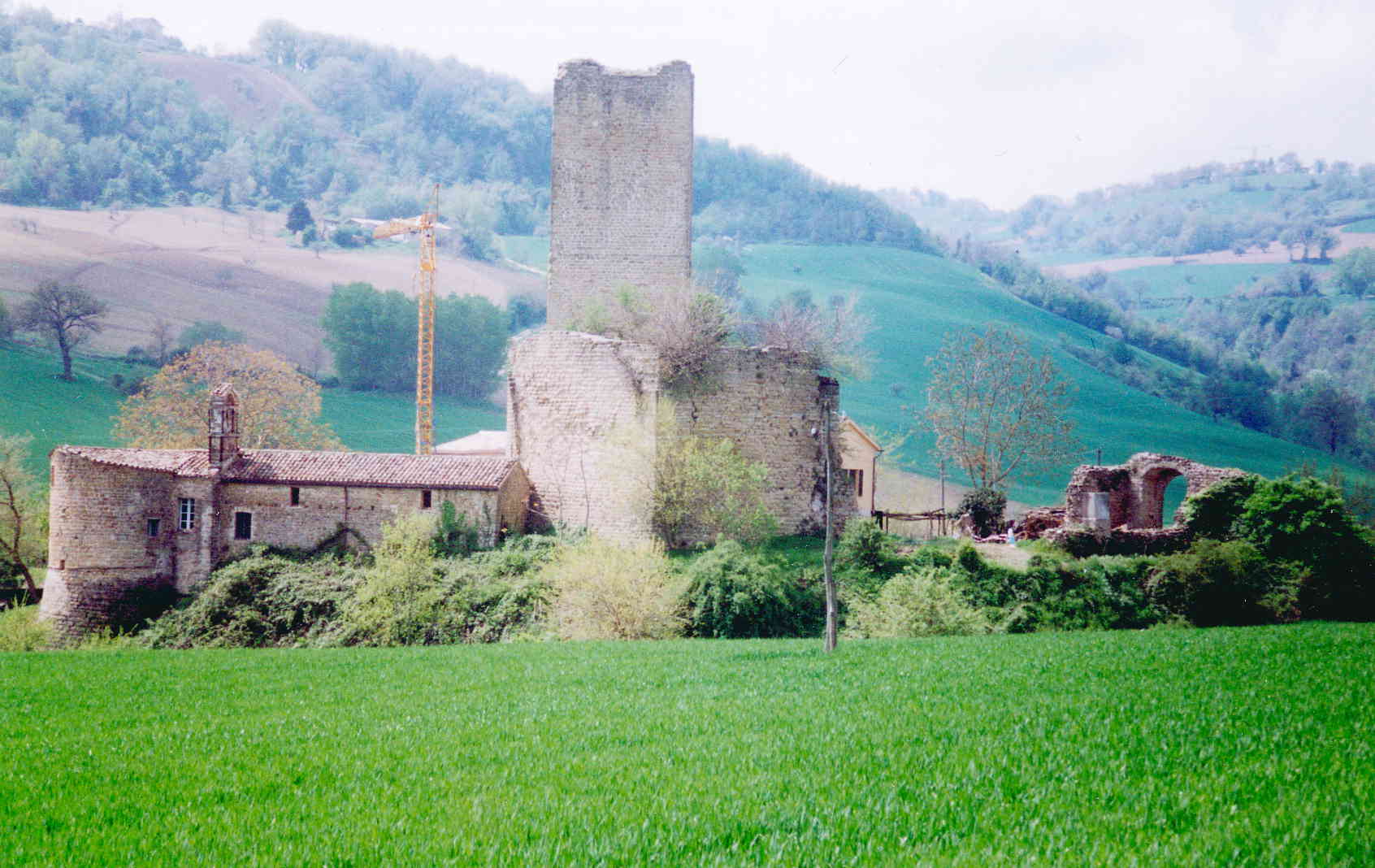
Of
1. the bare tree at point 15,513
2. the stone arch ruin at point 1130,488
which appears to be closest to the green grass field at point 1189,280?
the stone arch ruin at point 1130,488

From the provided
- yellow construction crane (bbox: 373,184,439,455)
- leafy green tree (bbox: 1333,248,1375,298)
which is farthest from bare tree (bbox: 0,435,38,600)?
leafy green tree (bbox: 1333,248,1375,298)

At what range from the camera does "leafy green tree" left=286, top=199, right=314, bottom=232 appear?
82.6 metres

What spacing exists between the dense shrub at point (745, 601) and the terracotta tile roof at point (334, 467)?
5666 mm

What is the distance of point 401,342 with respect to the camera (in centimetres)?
6131

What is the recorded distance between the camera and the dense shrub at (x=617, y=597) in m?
21.0

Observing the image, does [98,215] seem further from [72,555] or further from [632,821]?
[632,821]

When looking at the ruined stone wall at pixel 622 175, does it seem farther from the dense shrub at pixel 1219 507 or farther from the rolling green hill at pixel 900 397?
the dense shrub at pixel 1219 507

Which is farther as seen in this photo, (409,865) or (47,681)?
(47,681)

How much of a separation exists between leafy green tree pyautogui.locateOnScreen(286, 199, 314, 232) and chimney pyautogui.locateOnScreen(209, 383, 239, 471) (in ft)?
199

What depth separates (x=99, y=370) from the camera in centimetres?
5269

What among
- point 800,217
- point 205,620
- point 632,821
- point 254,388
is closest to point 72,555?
point 205,620

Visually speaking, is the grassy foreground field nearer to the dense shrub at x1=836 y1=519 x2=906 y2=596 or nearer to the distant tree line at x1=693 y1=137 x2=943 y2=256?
the dense shrub at x1=836 y1=519 x2=906 y2=596

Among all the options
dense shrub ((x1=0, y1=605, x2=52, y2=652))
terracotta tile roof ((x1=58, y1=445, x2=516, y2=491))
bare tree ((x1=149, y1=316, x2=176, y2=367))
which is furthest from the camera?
bare tree ((x1=149, y1=316, x2=176, y2=367))

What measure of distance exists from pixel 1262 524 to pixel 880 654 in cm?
1236
